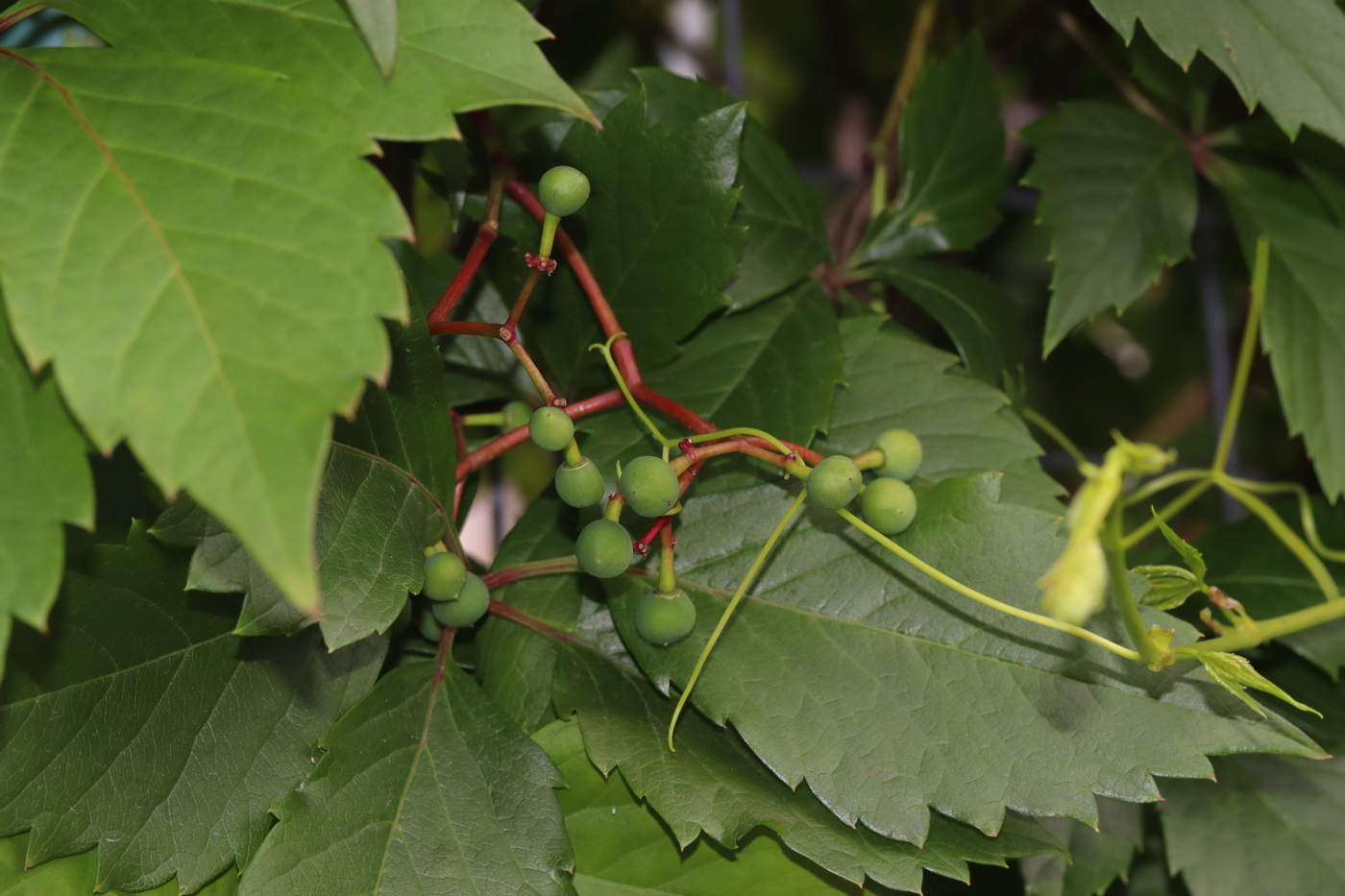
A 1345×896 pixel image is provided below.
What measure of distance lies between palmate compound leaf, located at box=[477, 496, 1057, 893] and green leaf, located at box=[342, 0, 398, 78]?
309 millimetres

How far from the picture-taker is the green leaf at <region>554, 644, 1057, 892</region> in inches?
21.5

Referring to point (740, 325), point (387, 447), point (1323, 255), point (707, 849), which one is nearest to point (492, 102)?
point (387, 447)

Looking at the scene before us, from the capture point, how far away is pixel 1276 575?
865 mm

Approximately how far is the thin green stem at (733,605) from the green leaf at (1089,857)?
319 mm

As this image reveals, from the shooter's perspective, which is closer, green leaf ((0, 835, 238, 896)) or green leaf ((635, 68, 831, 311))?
green leaf ((0, 835, 238, 896))

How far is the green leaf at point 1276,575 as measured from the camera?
0.81 metres

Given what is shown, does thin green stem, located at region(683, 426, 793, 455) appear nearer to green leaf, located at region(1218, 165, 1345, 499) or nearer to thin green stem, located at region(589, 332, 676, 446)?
thin green stem, located at region(589, 332, 676, 446)

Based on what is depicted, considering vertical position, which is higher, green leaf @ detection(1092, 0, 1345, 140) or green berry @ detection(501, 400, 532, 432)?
green leaf @ detection(1092, 0, 1345, 140)

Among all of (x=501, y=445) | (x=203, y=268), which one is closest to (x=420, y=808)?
(x=501, y=445)

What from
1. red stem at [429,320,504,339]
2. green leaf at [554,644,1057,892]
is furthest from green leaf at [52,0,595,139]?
green leaf at [554,644,1057,892]

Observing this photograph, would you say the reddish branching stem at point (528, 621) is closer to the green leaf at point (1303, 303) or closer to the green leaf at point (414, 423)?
the green leaf at point (414, 423)

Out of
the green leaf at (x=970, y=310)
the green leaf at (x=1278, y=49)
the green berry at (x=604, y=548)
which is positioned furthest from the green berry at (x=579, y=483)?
the green leaf at (x=1278, y=49)

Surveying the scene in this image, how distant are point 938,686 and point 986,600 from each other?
0.06 metres

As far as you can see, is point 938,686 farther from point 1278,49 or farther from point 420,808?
point 1278,49
